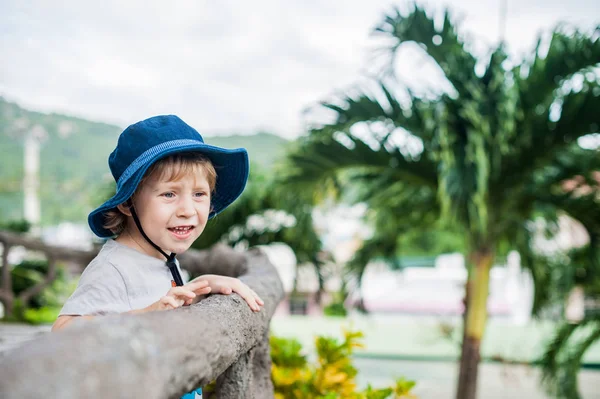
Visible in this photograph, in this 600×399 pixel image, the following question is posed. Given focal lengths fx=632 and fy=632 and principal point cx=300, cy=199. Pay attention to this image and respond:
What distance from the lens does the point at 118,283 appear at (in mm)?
934

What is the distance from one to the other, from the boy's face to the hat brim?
38 mm

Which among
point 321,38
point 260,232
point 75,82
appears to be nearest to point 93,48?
point 75,82

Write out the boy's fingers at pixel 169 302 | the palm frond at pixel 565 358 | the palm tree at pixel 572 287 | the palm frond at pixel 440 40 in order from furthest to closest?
1. the palm frond at pixel 565 358
2. the palm tree at pixel 572 287
3. the palm frond at pixel 440 40
4. the boy's fingers at pixel 169 302

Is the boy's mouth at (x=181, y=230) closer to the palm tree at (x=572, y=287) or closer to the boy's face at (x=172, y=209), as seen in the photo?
the boy's face at (x=172, y=209)

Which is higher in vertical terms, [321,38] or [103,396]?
[321,38]

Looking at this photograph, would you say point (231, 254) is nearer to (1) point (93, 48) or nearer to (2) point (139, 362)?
(2) point (139, 362)

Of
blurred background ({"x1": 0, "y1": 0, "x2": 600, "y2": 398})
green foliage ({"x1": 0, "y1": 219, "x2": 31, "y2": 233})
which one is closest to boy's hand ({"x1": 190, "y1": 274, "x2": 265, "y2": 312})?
blurred background ({"x1": 0, "y1": 0, "x2": 600, "y2": 398})

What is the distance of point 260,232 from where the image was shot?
193 inches

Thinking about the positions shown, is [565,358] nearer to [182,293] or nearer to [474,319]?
[474,319]

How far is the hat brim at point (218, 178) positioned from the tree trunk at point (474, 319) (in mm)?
2049

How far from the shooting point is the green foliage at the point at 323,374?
1.56 metres

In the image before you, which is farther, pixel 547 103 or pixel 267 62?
pixel 267 62

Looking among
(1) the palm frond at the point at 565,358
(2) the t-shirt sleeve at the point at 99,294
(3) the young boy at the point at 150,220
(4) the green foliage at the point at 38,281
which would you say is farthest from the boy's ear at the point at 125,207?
(4) the green foliage at the point at 38,281

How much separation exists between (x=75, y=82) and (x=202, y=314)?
4783 centimetres
